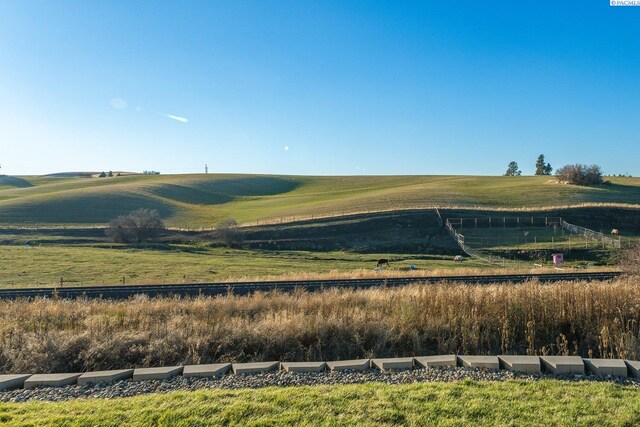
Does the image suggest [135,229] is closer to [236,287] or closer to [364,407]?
[236,287]

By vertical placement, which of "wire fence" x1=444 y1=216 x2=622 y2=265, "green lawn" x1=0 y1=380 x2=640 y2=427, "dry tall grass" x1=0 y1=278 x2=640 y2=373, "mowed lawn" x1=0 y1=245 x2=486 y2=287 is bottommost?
"mowed lawn" x1=0 y1=245 x2=486 y2=287

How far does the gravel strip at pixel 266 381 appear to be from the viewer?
611cm

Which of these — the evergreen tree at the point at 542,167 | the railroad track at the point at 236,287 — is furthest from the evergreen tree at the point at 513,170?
the railroad track at the point at 236,287

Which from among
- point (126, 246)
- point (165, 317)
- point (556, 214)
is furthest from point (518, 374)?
point (556, 214)

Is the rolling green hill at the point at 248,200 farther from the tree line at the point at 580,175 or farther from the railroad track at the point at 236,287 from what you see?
the railroad track at the point at 236,287

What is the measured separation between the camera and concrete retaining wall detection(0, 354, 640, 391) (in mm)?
6434

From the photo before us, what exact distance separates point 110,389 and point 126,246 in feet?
156

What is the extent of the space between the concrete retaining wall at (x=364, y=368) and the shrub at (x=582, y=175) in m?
89.7

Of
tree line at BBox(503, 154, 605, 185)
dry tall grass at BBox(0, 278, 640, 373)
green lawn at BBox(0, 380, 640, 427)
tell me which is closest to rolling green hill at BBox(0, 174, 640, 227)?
tree line at BBox(503, 154, 605, 185)

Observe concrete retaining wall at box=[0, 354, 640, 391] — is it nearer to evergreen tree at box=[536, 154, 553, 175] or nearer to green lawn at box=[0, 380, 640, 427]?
green lawn at box=[0, 380, 640, 427]

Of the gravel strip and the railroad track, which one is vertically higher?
the gravel strip

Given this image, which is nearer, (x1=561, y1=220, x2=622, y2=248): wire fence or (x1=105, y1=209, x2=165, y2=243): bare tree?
(x1=561, y1=220, x2=622, y2=248): wire fence

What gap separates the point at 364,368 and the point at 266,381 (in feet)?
4.85

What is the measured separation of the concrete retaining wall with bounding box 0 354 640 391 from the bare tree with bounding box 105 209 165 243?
5107 cm
